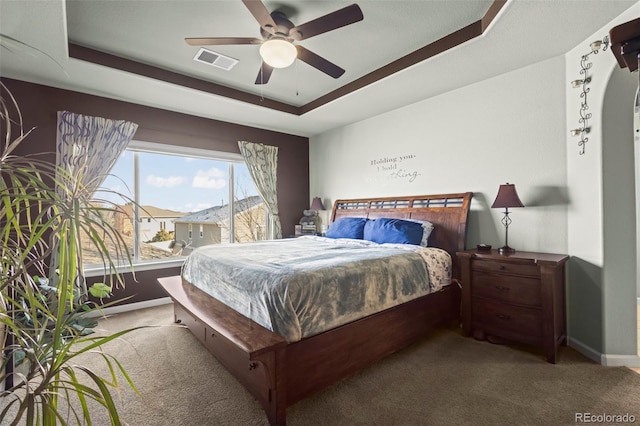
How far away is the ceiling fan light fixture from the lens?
2234 millimetres

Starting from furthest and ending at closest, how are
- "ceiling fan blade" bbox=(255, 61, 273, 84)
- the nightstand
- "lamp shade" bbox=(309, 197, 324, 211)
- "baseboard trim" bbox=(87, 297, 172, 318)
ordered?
"lamp shade" bbox=(309, 197, 324, 211)
"baseboard trim" bbox=(87, 297, 172, 318)
"ceiling fan blade" bbox=(255, 61, 273, 84)
the nightstand

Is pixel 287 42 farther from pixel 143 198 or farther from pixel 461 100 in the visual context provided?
pixel 143 198

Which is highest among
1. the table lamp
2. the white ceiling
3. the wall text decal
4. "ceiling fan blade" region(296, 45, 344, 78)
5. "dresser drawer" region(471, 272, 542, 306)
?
the white ceiling

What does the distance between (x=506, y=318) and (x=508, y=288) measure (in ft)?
0.85

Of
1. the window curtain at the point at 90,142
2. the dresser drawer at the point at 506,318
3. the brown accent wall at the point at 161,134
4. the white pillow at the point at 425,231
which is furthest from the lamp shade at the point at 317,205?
the dresser drawer at the point at 506,318

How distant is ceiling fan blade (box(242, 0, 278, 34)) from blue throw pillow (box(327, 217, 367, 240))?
2384 mm

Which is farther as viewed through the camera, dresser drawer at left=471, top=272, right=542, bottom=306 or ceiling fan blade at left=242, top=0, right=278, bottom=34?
dresser drawer at left=471, top=272, right=542, bottom=306

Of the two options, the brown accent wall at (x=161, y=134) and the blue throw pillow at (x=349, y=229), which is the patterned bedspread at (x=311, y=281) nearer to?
the blue throw pillow at (x=349, y=229)

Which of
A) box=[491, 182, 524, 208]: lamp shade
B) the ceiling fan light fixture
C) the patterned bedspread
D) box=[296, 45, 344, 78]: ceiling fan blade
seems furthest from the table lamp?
the ceiling fan light fixture

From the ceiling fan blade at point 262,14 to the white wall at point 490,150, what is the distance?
2.29 metres

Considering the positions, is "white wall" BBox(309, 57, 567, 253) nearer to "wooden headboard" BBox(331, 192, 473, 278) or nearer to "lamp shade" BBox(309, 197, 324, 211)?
"wooden headboard" BBox(331, 192, 473, 278)

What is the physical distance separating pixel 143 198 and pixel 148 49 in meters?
1.88

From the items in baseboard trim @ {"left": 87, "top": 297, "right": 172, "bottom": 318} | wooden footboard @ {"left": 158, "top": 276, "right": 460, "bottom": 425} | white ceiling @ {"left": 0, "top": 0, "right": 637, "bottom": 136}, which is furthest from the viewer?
baseboard trim @ {"left": 87, "top": 297, "right": 172, "bottom": 318}

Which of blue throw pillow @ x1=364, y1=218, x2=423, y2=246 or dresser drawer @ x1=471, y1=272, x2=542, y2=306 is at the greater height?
blue throw pillow @ x1=364, y1=218, x2=423, y2=246
